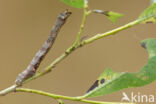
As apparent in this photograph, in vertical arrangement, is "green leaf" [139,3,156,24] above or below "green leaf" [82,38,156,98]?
above

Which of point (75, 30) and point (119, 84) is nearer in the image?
point (119, 84)

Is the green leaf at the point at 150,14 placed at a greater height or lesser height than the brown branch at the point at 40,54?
greater

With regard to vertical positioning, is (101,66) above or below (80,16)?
below

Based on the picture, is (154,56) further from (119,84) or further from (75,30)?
(75,30)

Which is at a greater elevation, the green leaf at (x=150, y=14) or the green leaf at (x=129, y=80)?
the green leaf at (x=150, y=14)

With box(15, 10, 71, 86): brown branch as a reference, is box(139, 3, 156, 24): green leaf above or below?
above

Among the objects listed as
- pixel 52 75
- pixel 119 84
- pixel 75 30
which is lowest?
pixel 119 84

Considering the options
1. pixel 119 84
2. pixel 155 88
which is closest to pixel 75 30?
pixel 155 88

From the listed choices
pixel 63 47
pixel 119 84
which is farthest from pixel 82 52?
pixel 119 84

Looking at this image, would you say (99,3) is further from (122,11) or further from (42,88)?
(42,88)
